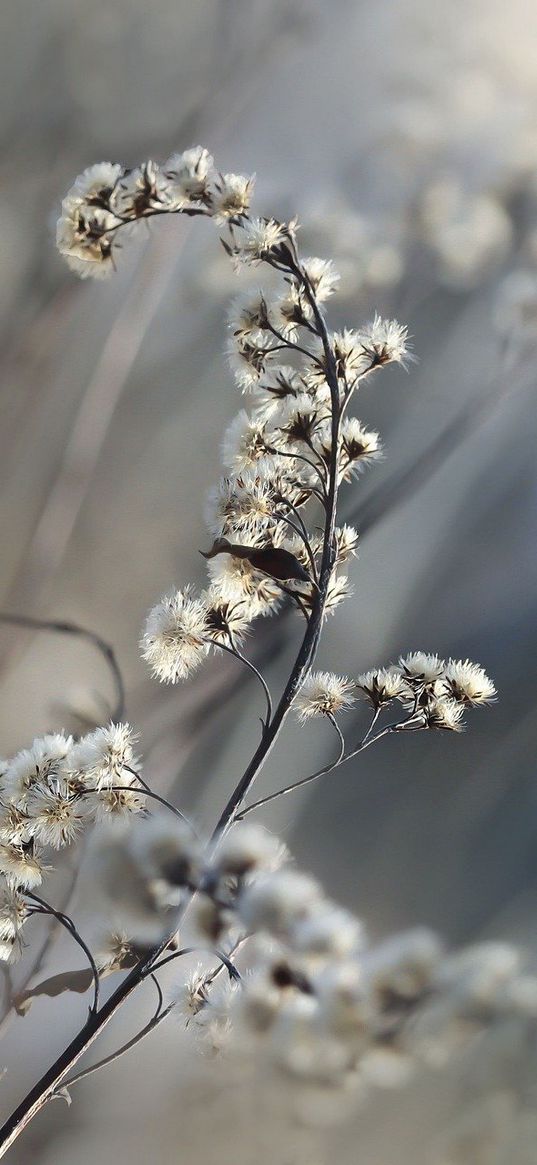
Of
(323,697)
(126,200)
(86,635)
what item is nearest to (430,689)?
(323,697)

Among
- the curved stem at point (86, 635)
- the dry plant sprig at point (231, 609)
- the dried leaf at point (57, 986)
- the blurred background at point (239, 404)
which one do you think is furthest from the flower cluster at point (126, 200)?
the dried leaf at point (57, 986)

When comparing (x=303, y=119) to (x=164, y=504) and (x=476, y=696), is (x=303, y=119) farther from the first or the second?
(x=476, y=696)

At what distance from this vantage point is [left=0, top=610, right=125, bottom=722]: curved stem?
744 mm

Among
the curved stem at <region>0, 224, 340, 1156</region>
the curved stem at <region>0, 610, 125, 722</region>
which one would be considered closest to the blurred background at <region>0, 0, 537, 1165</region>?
the curved stem at <region>0, 610, 125, 722</region>

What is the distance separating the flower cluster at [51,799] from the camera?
0.56 meters

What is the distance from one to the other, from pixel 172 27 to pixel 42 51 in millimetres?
120

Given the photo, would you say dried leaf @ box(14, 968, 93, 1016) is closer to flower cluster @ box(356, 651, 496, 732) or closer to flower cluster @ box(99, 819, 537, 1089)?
flower cluster @ box(99, 819, 537, 1089)

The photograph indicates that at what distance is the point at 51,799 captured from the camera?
0.56 m


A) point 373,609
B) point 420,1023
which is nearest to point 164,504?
point 373,609

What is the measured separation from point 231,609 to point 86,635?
8.1 inches

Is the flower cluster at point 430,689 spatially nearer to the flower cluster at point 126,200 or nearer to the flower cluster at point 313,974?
the flower cluster at point 313,974

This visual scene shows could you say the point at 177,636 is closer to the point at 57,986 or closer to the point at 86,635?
the point at 86,635

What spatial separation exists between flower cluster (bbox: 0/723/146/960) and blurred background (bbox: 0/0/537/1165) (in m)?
0.16

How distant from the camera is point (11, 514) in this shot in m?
0.74
